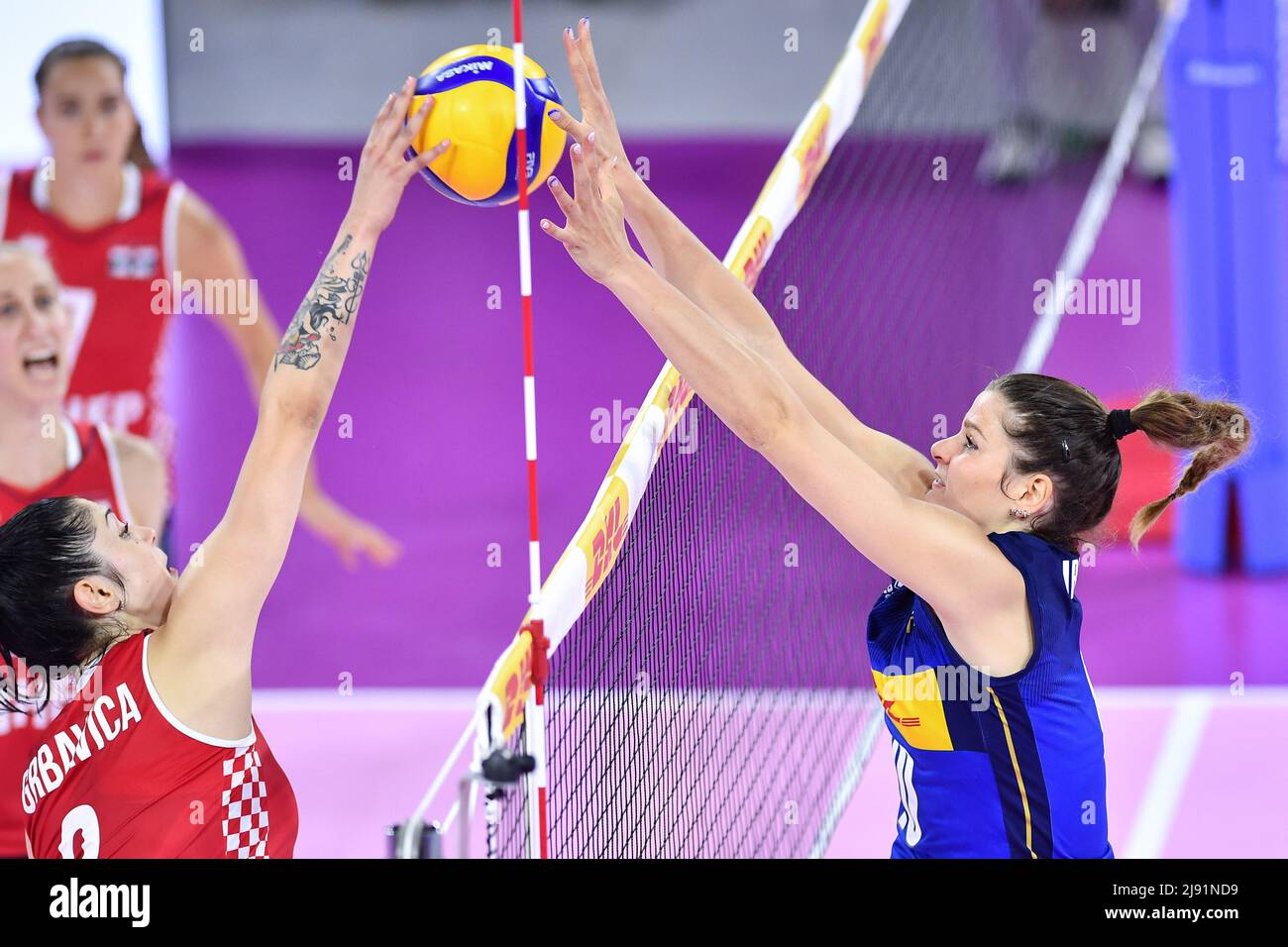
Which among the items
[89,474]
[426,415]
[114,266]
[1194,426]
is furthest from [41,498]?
[426,415]

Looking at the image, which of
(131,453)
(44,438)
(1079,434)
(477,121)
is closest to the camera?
(1079,434)

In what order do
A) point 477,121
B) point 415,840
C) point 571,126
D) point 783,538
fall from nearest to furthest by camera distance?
point 415,840 < point 571,126 < point 477,121 < point 783,538

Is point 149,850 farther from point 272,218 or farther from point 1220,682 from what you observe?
point 272,218

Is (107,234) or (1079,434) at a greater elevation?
(107,234)

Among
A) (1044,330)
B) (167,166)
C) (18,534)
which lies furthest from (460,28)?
(18,534)

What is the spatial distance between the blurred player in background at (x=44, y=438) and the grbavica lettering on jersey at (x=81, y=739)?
51.2 inches

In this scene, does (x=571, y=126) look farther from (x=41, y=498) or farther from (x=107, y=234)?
(x=107, y=234)

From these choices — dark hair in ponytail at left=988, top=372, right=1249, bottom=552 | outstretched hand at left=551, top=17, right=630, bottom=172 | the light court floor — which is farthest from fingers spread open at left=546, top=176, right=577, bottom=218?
the light court floor

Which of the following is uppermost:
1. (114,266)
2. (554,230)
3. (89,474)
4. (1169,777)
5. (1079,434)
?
(114,266)

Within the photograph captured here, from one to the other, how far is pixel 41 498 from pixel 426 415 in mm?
4312

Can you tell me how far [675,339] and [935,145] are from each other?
30.1 feet

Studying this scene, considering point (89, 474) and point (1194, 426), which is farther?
point (89, 474)

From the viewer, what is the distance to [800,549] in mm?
6043

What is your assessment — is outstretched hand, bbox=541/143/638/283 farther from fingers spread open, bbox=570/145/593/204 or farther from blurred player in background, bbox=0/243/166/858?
blurred player in background, bbox=0/243/166/858
